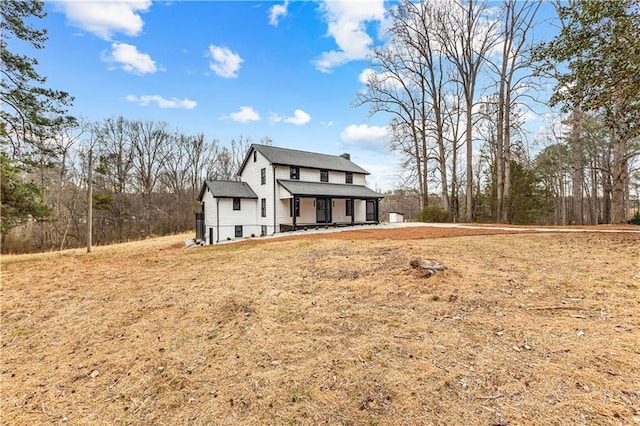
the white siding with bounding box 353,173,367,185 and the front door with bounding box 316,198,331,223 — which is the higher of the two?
the white siding with bounding box 353,173,367,185

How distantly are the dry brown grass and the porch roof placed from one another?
38.7 ft

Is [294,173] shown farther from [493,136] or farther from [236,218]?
[493,136]

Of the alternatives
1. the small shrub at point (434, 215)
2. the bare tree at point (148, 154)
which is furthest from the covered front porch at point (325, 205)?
the bare tree at point (148, 154)

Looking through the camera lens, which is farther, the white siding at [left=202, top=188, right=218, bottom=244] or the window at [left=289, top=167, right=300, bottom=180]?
the window at [left=289, top=167, right=300, bottom=180]

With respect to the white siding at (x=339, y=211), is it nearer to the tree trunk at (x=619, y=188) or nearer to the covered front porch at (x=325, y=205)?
the covered front porch at (x=325, y=205)

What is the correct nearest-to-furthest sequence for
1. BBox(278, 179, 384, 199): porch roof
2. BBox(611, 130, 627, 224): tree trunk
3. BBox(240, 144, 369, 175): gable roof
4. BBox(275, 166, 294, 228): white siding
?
BBox(611, 130, 627, 224): tree trunk < BBox(278, 179, 384, 199): porch roof < BBox(275, 166, 294, 228): white siding < BBox(240, 144, 369, 175): gable roof

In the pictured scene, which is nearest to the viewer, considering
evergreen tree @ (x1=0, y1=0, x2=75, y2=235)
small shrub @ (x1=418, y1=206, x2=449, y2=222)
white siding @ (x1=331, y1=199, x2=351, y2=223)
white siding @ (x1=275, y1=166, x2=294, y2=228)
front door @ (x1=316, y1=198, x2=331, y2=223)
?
evergreen tree @ (x1=0, y1=0, x2=75, y2=235)

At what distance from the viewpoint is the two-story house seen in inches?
738

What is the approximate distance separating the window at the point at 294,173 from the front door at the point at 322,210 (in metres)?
2.37

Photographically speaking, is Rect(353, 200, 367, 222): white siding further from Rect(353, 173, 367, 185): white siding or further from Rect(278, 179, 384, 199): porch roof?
Rect(353, 173, 367, 185): white siding

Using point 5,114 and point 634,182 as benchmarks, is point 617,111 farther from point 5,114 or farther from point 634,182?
point 634,182

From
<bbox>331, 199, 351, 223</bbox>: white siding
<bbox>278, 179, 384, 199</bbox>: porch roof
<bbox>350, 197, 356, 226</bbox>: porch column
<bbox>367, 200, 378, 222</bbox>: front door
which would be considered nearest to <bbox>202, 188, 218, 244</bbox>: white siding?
<bbox>278, 179, 384, 199</bbox>: porch roof

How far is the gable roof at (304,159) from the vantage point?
63.6 ft

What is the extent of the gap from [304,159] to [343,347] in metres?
18.9
